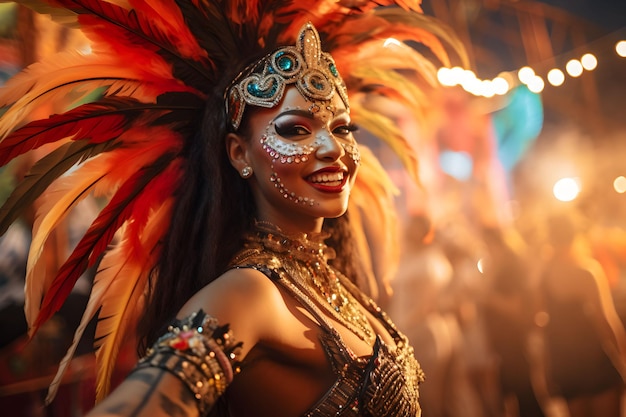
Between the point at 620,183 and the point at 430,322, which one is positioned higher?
the point at 620,183

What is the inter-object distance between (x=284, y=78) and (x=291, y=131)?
0.43 ft

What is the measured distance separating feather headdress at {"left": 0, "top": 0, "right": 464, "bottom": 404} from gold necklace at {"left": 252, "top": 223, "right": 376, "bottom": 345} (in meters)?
0.29

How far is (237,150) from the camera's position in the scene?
1.36m

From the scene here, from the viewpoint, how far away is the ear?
1346 mm

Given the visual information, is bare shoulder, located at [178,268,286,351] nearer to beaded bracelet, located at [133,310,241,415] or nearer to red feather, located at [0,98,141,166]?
beaded bracelet, located at [133,310,241,415]

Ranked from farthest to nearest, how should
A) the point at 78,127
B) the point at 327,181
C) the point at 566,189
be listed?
the point at 566,189
the point at 327,181
the point at 78,127

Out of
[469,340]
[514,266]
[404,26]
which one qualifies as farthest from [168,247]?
[514,266]

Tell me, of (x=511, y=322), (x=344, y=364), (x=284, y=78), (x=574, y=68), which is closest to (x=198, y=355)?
(x=344, y=364)

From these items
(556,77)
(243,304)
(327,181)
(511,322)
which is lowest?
(511,322)

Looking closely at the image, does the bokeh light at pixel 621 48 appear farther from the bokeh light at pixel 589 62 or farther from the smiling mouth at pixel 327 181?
the smiling mouth at pixel 327 181

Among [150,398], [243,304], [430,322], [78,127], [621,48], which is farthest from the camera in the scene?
[621,48]

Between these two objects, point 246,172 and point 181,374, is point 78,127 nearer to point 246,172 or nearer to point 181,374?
point 246,172

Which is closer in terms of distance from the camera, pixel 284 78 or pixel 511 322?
pixel 284 78

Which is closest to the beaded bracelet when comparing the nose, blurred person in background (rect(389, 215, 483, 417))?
the nose
